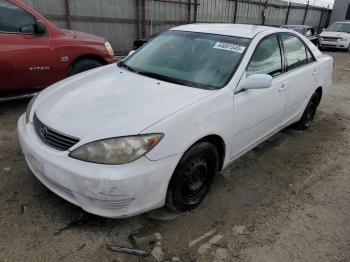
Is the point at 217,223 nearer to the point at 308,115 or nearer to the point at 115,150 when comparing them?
the point at 115,150

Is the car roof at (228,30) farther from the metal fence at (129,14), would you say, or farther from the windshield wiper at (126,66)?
the metal fence at (129,14)

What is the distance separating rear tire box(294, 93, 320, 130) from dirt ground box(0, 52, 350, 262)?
46.6 inches

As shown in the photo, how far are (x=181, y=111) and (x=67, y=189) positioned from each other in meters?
1.02

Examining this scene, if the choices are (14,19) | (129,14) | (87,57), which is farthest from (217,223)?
(129,14)

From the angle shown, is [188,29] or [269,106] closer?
[269,106]

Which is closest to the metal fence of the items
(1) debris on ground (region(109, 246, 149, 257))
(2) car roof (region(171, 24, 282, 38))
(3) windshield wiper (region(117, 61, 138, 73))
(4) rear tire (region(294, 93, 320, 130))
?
(3) windshield wiper (region(117, 61, 138, 73))

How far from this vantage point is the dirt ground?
2.46 meters

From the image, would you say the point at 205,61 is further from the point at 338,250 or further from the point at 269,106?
the point at 338,250

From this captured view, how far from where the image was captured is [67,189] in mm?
2398

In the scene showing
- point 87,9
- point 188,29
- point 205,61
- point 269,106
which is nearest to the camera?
point 205,61

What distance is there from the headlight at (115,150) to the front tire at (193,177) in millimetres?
383

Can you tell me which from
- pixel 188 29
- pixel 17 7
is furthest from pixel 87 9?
pixel 188 29

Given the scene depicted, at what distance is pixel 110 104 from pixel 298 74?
2.57 metres

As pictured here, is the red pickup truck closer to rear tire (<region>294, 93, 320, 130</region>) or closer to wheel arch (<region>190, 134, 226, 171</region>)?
wheel arch (<region>190, 134, 226, 171</region>)
